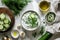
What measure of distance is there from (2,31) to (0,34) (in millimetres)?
29

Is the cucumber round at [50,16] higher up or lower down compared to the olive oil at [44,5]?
lower down

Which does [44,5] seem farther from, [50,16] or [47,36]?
[47,36]

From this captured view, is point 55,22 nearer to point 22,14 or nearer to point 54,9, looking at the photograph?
point 54,9

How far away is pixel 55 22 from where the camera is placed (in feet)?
5.98

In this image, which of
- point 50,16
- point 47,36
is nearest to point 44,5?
point 50,16

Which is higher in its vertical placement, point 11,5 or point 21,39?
point 11,5

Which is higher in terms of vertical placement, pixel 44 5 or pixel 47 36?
pixel 44 5

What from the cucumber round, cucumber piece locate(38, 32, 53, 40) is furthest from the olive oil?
cucumber piece locate(38, 32, 53, 40)

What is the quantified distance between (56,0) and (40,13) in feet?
0.37

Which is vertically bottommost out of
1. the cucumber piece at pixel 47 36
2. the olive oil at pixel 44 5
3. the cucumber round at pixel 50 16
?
the cucumber piece at pixel 47 36

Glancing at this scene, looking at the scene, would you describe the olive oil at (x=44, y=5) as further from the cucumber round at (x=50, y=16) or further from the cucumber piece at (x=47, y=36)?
the cucumber piece at (x=47, y=36)

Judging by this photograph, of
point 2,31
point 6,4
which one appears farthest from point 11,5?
point 2,31

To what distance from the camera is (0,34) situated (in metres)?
1.86

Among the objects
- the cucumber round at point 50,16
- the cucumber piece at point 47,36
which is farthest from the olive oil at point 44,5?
the cucumber piece at point 47,36
